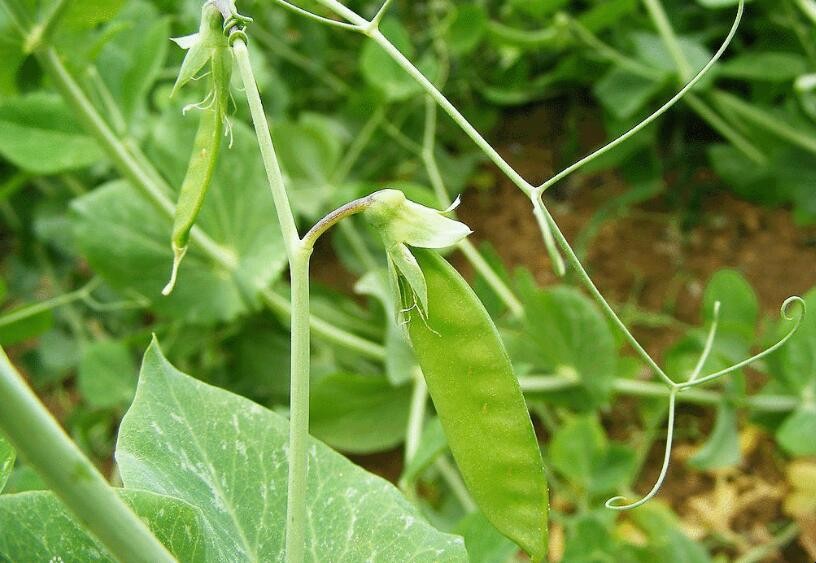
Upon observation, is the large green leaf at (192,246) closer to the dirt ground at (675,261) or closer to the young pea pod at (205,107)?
the dirt ground at (675,261)

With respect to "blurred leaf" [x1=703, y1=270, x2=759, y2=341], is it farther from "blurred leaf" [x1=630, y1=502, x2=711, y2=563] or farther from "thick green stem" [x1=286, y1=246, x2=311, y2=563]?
"thick green stem" [x1=286, y1=246, x2=311, y2=563]

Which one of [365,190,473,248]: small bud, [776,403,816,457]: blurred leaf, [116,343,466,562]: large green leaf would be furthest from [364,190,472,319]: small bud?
[776,403,816,457]: blurred leaf

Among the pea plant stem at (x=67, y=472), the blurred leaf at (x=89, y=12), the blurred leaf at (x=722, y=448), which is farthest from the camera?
the blurred leaf at (x=722, y=448)

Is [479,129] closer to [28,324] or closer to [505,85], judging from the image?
[505,85]

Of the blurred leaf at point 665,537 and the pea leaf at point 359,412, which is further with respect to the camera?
the pea leaf at point 359,412

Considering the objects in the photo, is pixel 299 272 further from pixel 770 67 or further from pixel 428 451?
pixel 770 67

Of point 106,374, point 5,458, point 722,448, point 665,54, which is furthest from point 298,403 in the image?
point 665,54

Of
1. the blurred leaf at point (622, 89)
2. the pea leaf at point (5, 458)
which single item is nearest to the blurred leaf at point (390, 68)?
the blurred leaf at point (622, 89)

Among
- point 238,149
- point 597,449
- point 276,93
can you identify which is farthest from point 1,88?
point 597,449
